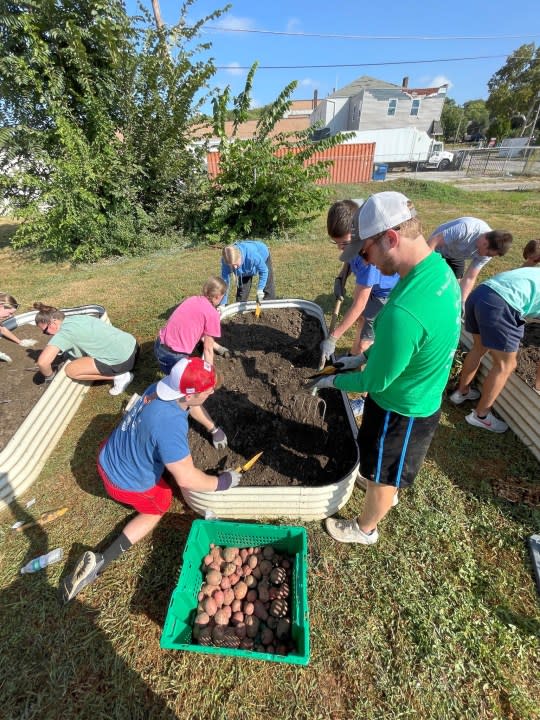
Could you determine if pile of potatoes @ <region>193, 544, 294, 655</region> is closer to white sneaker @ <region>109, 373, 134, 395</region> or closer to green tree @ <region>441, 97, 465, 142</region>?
white sneaker @ <region>109, 373, 134, 395</region>

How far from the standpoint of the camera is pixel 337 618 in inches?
80.7

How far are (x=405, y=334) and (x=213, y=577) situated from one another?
6.35 feet

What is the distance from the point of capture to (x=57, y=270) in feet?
27.2

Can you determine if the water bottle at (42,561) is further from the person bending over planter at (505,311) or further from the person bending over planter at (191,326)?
the person bending over planter at (505,311)

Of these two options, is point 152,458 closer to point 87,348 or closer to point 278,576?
point 278,576

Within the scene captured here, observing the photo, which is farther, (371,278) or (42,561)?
(371,278)

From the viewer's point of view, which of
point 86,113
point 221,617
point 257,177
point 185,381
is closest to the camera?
point 185,381

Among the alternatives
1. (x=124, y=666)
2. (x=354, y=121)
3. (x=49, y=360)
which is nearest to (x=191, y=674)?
(x=124, y=666)

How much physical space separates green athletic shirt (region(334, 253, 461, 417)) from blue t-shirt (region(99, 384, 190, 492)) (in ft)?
3.73

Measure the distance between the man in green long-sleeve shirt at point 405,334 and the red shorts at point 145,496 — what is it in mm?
1536

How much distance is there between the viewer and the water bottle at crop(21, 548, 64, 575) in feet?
7.59

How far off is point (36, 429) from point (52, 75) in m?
7.95

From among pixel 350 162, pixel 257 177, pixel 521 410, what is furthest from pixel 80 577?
pixel 350 162

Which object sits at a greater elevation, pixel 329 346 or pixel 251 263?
pixel 251 263
